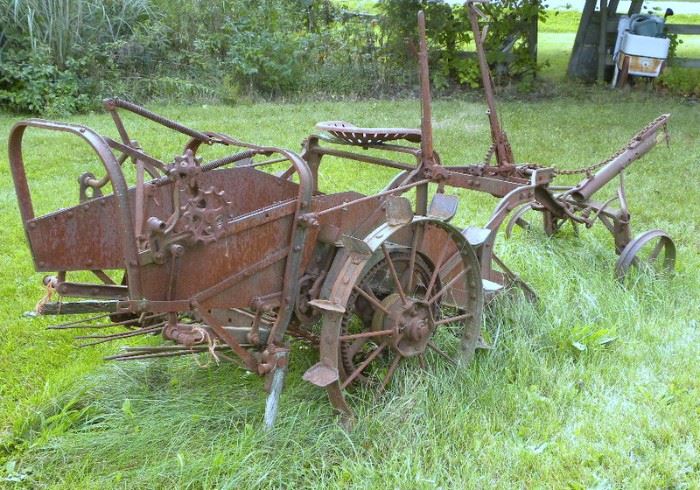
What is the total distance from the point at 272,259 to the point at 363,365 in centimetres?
66

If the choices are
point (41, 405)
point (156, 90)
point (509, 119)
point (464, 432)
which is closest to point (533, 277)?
point (464, 432)

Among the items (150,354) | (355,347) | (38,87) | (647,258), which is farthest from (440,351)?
(38,87)

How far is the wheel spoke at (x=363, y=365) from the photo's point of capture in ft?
11.0

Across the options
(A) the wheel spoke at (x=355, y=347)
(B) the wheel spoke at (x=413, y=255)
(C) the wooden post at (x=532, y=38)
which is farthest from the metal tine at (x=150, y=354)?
(C) the wooden post at (x=532, y=38)

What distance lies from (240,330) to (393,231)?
2.53 ft

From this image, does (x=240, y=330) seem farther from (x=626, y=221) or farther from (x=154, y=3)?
(x=154, y=3)

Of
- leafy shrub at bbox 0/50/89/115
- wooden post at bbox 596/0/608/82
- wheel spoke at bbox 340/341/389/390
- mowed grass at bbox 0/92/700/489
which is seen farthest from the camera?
wooden post at bbox 596/0/608/82

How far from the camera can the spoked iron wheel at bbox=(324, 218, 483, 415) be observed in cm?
340

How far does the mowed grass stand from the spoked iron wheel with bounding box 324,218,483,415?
11 cm

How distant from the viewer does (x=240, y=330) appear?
327cm

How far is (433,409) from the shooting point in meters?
3.47

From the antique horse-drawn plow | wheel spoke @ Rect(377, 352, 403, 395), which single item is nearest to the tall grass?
the antique horse-drawn plow

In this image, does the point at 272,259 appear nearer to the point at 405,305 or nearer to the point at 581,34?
the point at 405,305

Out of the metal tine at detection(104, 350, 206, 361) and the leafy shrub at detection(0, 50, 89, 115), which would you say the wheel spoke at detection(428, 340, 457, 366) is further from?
the leafy shrub at detection(0, 50, 89, 115)
